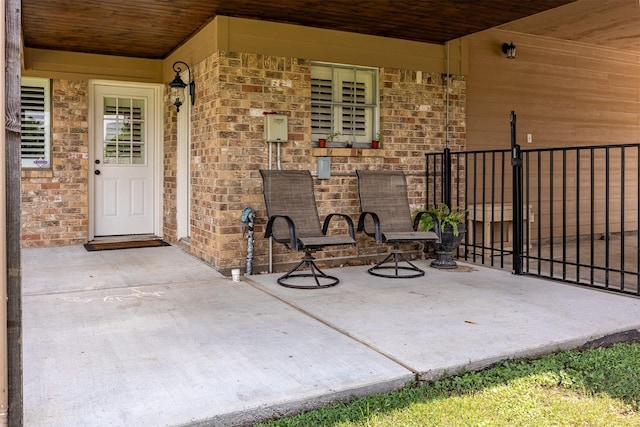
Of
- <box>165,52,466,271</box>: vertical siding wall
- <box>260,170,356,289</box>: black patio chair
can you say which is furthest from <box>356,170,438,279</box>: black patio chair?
<box>260,170,356,289</box>: black patio chair

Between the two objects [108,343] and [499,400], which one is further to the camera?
[108,343]

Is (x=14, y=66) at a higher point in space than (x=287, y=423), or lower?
higher

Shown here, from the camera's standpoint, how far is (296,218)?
5000mm

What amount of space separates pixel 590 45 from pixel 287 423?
7426 millimetres

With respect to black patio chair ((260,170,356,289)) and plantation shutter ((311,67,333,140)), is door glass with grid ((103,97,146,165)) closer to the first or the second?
plantation shutter ((311,67,333,140))

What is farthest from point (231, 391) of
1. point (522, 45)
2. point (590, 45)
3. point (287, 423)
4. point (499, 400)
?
point (590, 45)

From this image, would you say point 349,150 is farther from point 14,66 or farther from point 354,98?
point 14,66

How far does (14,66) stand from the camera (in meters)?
1.55

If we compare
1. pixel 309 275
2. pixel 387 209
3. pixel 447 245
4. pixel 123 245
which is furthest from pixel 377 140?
pixel 123 245

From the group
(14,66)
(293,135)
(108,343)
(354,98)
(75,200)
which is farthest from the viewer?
(75,200)

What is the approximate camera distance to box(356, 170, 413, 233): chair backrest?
5.41 meters

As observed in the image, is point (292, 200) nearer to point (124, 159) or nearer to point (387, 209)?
point (387, 209)

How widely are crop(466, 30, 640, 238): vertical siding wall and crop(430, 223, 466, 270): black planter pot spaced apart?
5.47ft

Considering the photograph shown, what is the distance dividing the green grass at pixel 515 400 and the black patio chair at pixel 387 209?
241cm
